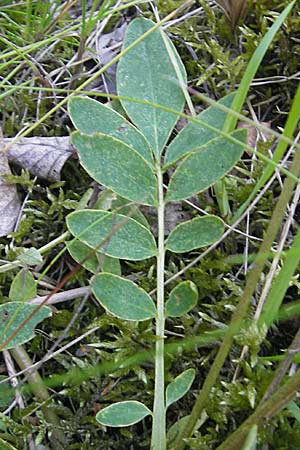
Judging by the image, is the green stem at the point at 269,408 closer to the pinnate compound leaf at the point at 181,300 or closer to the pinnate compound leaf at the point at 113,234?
the pinnate compound leaf at the point at 181,300

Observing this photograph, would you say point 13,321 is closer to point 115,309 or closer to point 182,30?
point 115,309

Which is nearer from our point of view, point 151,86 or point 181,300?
point 181,300

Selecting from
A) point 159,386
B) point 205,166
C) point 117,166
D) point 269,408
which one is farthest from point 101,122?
point 269,408

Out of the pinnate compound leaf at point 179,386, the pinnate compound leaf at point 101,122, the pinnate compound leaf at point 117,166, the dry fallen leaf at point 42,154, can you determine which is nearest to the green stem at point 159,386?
the pinnate compound leaf at point 179,386

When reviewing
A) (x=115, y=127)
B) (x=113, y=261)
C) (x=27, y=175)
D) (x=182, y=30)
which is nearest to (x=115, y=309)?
(x=113, y=261)

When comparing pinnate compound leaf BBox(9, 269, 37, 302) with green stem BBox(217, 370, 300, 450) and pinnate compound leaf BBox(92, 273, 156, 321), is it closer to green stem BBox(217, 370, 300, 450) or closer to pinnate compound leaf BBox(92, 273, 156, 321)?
pinnate compound leaf BBox(92, 273, 156, 321)

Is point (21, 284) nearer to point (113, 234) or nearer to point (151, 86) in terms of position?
point (113, 234)
